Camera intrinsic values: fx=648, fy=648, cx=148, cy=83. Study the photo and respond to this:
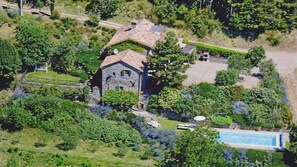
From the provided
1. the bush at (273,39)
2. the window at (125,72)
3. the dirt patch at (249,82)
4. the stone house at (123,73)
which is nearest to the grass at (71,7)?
the stone house at (123,73)

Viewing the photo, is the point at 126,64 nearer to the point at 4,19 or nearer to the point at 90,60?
the point at 90,60

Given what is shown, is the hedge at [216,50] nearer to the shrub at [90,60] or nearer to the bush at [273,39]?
the bush at [273,39]

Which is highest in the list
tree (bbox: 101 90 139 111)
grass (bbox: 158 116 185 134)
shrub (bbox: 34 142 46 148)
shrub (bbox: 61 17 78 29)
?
shrub (bbox: 61 17 78 29)

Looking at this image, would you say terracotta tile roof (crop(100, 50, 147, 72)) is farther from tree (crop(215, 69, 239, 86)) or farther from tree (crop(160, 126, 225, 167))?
tree (crop(160, 126, 225, 167))

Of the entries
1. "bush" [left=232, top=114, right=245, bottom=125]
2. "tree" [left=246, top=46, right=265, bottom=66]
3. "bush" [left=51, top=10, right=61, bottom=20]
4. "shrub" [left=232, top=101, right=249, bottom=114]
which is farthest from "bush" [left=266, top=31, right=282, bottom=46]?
"bush" [left=51, top=10, right=61, bottom=20]

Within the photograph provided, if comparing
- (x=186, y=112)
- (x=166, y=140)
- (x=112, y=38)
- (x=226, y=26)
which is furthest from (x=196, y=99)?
(x=226, y=26)

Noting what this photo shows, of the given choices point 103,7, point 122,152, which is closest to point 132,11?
point 103,7

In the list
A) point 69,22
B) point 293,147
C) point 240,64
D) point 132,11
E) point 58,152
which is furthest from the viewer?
point 132,11
